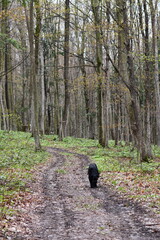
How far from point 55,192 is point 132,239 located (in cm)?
467

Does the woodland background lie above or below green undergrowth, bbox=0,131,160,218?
above

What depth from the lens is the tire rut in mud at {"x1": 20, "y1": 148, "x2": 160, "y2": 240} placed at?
5.70 metres

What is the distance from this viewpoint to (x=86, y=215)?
707cm

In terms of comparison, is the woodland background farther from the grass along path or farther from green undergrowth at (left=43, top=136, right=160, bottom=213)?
the grass along path

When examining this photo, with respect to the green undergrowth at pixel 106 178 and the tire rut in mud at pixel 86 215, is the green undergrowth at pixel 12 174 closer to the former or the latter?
the green undergrowth at pixel 106 178

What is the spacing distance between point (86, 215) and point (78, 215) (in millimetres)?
202

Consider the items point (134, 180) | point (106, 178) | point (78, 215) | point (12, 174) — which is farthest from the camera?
point (106, 178)

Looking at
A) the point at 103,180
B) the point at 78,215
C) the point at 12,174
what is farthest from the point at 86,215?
the point at 12,174

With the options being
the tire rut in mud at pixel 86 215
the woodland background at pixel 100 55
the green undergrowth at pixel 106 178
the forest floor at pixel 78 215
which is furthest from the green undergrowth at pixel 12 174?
the woodland background at pixel 100 55

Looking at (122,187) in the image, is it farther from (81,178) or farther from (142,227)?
(142,227)

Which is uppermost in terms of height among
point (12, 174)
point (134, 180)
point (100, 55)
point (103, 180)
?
point (100, 55)

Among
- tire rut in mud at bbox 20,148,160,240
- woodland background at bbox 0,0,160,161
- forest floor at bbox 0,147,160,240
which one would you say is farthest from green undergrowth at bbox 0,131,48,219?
woodland background at bbox 0,0,160,161

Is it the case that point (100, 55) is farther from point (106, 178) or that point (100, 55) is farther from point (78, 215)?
point (78, 215)

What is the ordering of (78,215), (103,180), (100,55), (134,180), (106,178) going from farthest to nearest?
(100,55) < (106,178) < (103,180) < (134,180) < (78,215)
